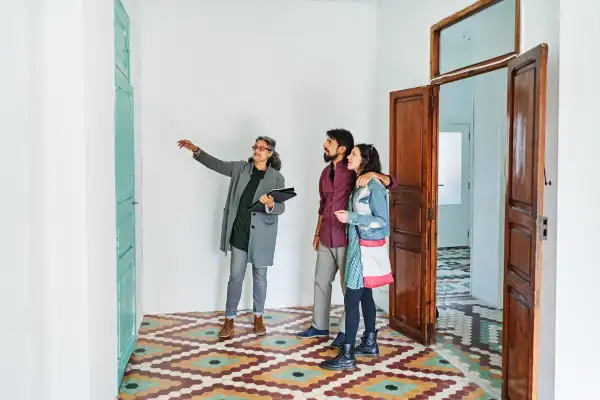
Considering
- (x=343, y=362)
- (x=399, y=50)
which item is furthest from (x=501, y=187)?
(x=343, y=362)

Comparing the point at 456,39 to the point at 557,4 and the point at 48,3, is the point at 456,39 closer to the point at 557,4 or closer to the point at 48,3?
the point at 557,4

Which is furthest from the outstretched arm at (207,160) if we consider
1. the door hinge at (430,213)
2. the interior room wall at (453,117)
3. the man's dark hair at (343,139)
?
the interior room wall at (453,117)

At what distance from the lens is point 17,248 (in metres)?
2.35

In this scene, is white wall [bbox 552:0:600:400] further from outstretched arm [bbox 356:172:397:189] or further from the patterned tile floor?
outstretched arm [bbox 356:172:397:189]

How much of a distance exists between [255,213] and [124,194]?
1.20 metres

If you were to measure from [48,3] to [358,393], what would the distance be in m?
2.85

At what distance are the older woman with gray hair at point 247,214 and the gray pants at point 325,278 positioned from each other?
493 mm

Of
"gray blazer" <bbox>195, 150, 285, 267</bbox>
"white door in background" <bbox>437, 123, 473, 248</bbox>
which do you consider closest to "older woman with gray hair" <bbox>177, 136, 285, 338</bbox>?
"gray blazer" <bbox>195, 150, 285, 267</bbox>

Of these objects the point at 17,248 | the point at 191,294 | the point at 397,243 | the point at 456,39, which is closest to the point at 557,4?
the point at 456,39

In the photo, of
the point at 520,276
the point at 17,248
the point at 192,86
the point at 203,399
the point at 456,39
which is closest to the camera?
the point at 17,248

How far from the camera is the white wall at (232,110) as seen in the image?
5.46 meters

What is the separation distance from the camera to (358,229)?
3986 mm

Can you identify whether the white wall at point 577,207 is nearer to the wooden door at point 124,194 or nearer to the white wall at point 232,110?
the wooden door at point 124,194

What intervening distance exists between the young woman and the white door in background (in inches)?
243
